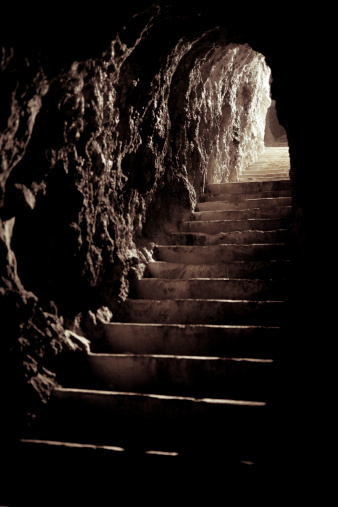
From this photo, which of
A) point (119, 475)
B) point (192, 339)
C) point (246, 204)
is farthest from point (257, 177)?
point (119, 475)

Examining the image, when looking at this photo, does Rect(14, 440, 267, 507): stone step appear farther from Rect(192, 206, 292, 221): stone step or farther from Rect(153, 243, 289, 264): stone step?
Rect(192, 206, 292, 221): stone step

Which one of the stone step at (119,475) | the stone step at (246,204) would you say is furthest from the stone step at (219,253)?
the stone step at (119,475)

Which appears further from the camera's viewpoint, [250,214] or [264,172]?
[264,172]

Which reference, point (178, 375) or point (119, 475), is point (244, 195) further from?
point (119, 475)

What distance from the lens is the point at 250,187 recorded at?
537cm

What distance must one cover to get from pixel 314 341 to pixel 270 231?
Answer: 1774 mm

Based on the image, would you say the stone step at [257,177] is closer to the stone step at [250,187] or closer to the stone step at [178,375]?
the stone step at [250,187]

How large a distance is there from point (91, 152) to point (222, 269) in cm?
164

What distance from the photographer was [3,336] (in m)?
2.17

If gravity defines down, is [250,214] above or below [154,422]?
above

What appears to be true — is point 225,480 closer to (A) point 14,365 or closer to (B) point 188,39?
(A) point 14,365

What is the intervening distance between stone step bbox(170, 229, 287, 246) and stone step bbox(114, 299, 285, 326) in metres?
1.16

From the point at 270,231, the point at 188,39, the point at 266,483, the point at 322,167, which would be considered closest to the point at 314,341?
the point at 266,483

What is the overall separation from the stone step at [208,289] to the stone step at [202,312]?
21 cm
